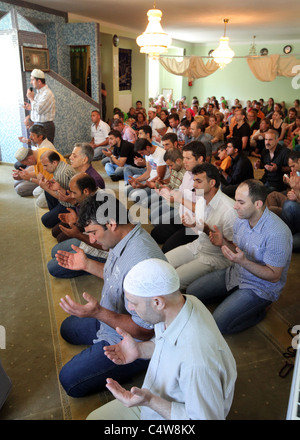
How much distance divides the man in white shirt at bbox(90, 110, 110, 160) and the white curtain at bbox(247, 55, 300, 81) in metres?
4.20

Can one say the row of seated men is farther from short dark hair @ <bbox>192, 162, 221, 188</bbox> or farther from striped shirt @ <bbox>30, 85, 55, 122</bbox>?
striped shirt @ <bbox>30, 85, 55, 122</bbox>

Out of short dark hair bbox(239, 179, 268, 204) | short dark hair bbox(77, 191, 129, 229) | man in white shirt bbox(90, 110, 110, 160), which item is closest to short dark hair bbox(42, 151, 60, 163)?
short dark hair bbox(77, 191, 129, 229)

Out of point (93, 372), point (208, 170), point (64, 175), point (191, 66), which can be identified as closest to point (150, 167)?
point (64, 175)

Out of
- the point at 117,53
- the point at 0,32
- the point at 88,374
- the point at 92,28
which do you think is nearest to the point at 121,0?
the point at 92,28

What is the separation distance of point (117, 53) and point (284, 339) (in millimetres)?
9213

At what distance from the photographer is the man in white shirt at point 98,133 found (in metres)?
6.77

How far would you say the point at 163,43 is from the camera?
4.68 m

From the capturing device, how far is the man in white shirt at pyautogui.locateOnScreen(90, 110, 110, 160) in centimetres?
677

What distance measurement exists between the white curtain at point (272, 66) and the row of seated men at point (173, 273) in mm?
5182

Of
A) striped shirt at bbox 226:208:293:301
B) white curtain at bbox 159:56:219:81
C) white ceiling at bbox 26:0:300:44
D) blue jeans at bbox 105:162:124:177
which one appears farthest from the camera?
white curtain at bbox 159:56:219:81

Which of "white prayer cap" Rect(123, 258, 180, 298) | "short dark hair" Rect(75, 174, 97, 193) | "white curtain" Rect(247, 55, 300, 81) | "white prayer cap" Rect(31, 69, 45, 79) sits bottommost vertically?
"short dark hair" Rect(75, 174, 97, 193)

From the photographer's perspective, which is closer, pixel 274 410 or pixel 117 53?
pixel 274 410
